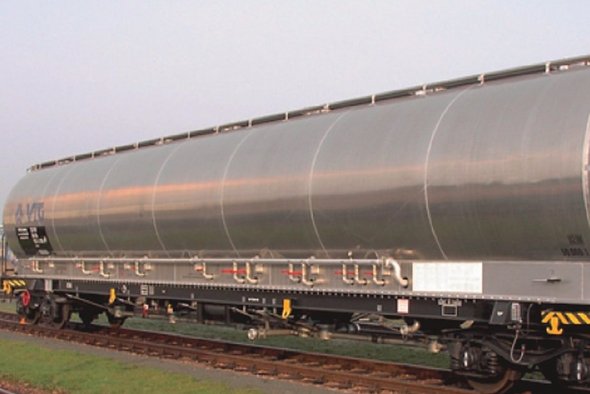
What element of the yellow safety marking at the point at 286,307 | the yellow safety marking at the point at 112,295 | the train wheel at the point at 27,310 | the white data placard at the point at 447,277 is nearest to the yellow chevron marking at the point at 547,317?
the white data placard at the point at 447,277

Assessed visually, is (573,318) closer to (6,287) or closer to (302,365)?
(302,365)

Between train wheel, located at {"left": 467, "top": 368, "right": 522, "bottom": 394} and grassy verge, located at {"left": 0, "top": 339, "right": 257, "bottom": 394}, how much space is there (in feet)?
10.8

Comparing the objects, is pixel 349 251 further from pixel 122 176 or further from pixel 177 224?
pixel 122 176

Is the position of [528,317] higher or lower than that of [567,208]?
lower

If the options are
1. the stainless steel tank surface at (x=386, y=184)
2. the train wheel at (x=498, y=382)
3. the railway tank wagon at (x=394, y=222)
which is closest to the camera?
the stainless steel tank surface at (x=386, y=184)

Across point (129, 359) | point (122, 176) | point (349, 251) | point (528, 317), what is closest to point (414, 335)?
point (349, 251)

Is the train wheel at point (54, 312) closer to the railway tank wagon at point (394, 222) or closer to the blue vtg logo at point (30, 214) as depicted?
the blue vtg logo at point (30, 214)

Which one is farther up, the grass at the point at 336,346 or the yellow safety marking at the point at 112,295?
the yellow safety marking at the point at 112,295

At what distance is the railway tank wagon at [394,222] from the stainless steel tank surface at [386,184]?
24 mm

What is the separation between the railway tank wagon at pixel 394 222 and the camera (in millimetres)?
9445

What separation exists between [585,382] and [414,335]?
2857mm

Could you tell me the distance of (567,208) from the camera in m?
9.07

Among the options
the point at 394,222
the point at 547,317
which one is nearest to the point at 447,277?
the point at 394,222

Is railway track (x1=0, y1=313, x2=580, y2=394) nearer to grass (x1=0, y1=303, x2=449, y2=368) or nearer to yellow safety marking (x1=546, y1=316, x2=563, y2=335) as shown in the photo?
grass (x1=0, y1=303, x2=449, y2=368)
